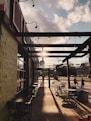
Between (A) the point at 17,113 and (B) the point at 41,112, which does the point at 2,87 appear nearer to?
(A) the point at 17,113

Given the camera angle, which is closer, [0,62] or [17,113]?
[0,62]

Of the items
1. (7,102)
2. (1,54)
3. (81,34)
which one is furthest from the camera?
(81,34)

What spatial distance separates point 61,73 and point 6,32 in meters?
23.9

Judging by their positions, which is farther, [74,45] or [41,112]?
[74,45]

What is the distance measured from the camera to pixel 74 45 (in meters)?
14.0

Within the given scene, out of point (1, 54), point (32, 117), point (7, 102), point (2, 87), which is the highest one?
point (1, 54)

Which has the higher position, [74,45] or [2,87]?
[74,45]

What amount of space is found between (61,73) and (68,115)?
2059 centimetres

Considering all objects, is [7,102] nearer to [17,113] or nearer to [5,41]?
[17,113]

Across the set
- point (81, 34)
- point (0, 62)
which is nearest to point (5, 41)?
point (0, 62)

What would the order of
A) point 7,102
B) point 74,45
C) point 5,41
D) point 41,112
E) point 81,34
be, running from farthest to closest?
point 74,45
point 41,112
point 81,34
point 7,102
point 5,41

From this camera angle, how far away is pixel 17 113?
9.33m

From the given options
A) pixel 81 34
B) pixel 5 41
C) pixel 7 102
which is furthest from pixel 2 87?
pixel 81 34

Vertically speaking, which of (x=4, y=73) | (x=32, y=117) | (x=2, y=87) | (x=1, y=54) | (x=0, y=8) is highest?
(x=0, y=8)
